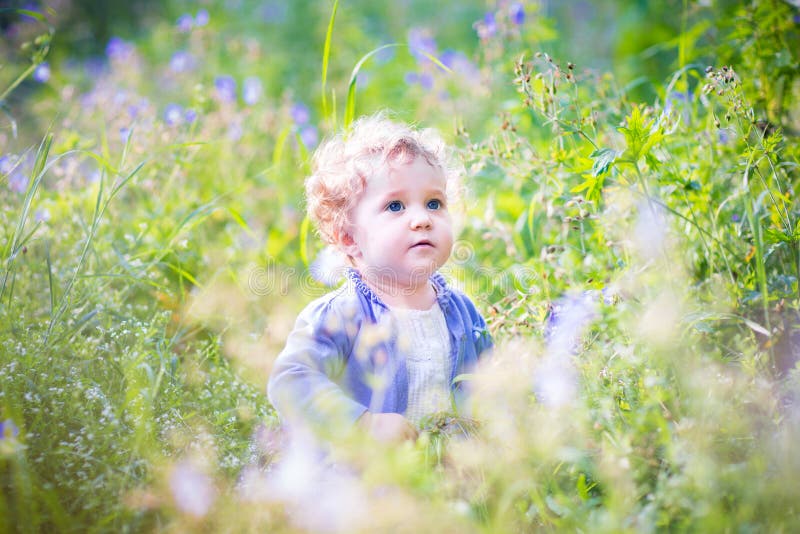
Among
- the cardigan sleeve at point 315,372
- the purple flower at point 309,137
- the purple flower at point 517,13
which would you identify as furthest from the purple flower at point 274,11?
the cardigan sleeve at point 315,372

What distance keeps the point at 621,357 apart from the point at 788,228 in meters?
0.54

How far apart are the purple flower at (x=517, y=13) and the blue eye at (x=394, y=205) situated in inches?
57.2

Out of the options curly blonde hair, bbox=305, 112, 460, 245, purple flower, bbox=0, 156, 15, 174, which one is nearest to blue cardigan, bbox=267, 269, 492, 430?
Answer: curly blonde hair, bbox=305, 112, 460, 245

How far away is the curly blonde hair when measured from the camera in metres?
1.93

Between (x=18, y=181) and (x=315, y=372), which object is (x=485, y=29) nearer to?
(x=315, y=372)

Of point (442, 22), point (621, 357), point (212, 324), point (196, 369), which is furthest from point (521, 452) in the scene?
point (442, 22)

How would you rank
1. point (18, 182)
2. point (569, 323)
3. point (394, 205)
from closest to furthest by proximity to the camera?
point (569, 323) → point (394, 205) → point (18, 182)

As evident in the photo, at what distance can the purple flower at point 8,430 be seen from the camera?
1.34 meters

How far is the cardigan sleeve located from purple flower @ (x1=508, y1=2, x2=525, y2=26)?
175 cm

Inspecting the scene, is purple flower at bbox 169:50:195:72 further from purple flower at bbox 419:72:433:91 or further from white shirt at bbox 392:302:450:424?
white shirt at bbox 392:302:450:424

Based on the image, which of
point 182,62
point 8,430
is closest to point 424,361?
point 8,430

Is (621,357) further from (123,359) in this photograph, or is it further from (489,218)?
(123,359)

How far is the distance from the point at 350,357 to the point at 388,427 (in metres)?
0.26

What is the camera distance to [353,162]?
1.97 meters
